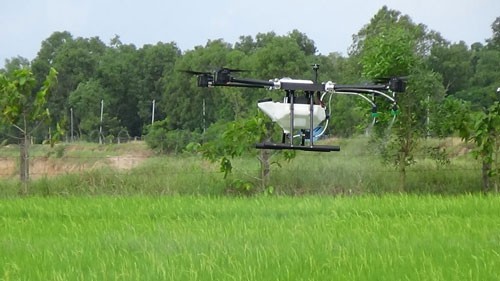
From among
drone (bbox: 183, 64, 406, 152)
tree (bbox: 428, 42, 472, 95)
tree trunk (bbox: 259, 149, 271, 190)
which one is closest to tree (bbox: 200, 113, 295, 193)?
tree trunk (bbox: 259, 149, 271, 190)

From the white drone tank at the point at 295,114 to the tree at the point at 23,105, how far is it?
4.76 m

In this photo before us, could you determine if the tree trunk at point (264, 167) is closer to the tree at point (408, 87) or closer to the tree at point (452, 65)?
the tree at point (408, 87)

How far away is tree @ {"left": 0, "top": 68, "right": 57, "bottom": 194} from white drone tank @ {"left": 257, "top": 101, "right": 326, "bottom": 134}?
4.76m

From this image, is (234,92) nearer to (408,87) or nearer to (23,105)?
(408,87)

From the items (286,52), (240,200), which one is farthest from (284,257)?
(286,52)

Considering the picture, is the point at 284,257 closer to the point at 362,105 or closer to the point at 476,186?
the point at 362,105

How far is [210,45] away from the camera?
14.3 meters

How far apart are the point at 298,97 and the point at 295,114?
15 cm

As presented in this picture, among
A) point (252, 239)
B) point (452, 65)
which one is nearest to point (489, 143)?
point (252, 239)

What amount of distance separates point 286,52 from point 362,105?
2.02m

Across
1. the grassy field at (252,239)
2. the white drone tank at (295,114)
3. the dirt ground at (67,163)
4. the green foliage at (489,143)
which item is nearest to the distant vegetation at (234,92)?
the green foliage at (489,143)

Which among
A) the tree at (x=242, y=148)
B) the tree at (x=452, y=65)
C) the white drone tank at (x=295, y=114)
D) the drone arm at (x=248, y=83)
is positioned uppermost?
the tree at (x=452, y=65)

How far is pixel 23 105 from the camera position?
9.74 meters

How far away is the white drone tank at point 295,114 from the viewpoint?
552cm
